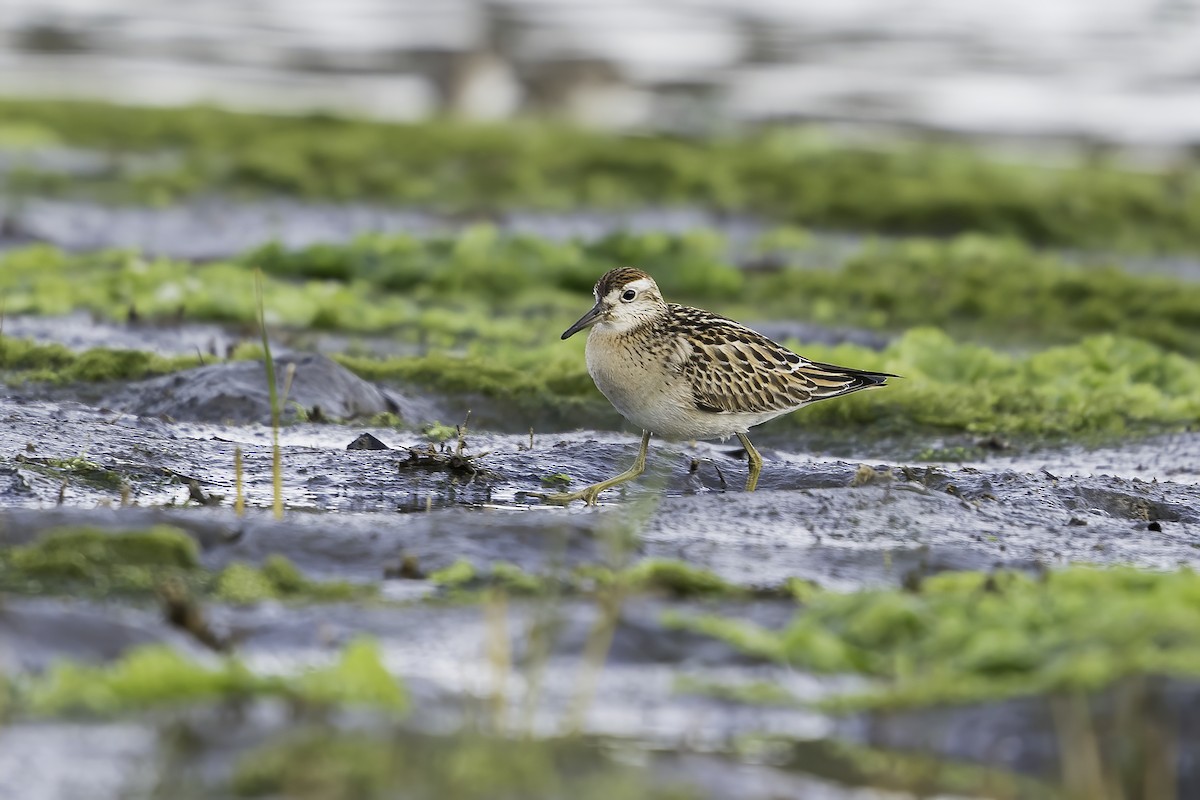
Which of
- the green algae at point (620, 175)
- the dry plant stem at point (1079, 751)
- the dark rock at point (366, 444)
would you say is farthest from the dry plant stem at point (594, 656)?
the green algae at point (620, 175)

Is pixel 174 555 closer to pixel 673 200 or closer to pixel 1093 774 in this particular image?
pixel 1093 774

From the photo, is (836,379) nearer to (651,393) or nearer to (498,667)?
(651,393)

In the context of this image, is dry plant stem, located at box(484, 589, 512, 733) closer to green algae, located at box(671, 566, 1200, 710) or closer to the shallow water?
green algae, located at box(671, 566, 1200, 710)

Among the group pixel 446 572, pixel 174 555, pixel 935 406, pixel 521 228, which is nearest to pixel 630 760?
pixel 446 572

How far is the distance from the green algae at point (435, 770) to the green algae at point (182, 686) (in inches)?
6.7

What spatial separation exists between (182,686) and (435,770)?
691mm

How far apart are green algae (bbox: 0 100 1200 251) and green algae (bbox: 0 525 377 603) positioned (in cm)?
1217

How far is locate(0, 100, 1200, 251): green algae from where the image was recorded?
1655cm

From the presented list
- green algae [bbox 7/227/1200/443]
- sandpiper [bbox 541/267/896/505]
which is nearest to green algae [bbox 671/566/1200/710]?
sandpiper [bbox 541/267/896/505]

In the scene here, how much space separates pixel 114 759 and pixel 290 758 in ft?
1.25

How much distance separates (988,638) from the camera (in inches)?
169

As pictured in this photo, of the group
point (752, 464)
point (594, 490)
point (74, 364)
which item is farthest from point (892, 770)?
point (74, 364)

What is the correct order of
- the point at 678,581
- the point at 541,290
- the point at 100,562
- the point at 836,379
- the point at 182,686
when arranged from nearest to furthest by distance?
the point at 182,686, the point at 100,562, the point at 678,581, the point at 836,379, the point at 541,290

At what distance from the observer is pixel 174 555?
4.88 m
